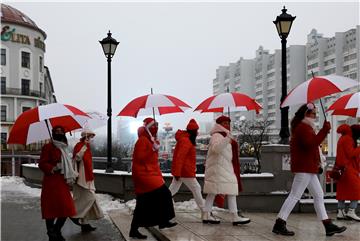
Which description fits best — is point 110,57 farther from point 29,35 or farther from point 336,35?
point 336,35

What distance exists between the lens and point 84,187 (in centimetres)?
A: 882

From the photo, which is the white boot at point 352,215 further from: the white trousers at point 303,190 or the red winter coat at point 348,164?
the white trousers at point 303,190

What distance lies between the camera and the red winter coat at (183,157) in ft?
28.9

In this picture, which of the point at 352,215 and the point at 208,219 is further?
the point at 352,215

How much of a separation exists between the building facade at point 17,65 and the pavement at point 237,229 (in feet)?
178

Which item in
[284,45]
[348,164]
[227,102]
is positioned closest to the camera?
[348,164]

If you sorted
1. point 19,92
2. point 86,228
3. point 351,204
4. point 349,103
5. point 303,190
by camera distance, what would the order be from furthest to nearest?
point 19,92, point 349,103, point 351,204, point 86,228, point 303,190

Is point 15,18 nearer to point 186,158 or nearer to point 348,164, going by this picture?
point 186,158

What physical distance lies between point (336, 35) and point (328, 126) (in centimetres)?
11084

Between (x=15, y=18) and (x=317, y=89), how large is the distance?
61.7 meters

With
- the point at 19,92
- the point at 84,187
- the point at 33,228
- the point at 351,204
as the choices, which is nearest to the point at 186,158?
the point at 84,187

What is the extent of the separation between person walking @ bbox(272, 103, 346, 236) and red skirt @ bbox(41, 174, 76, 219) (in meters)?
3.15

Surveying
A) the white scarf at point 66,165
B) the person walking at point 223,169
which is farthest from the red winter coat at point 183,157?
the white scarf at point 66,165

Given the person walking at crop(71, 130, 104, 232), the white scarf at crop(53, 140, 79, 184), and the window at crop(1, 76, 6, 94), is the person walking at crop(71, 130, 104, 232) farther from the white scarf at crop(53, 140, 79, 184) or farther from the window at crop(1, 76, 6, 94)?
the window at crop(1, 76, 6, 94)
